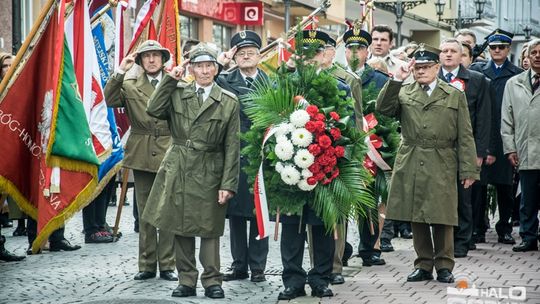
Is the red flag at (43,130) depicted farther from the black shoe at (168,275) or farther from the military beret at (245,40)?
the military beret at (245,40)

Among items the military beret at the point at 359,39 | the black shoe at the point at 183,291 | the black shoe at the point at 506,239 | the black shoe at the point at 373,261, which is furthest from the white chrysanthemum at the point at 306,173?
the black shoe at the point at 506,239

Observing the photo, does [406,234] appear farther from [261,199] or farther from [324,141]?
[324,141]

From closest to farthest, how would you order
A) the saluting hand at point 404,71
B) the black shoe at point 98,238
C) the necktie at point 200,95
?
the necktie at point 200,95 → the saluting hand at point 404,71 → the black shoe at point 98,238

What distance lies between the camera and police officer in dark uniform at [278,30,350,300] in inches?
358

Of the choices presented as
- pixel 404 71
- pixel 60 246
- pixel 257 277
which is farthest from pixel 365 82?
pixel 60 246

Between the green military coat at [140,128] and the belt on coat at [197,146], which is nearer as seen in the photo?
the belt on coat at [197,146]

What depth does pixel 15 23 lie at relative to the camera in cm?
1755

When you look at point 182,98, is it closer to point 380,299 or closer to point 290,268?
point 290,268

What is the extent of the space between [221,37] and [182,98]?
21.6m

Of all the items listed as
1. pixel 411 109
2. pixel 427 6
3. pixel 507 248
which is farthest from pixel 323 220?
pixel 427 6

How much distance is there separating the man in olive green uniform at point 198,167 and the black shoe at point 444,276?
6.78 feet

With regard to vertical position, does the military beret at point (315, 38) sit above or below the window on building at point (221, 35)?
below

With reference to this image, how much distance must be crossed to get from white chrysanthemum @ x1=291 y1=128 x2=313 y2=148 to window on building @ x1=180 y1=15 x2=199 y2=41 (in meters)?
19.3

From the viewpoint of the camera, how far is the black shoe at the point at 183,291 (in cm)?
914
